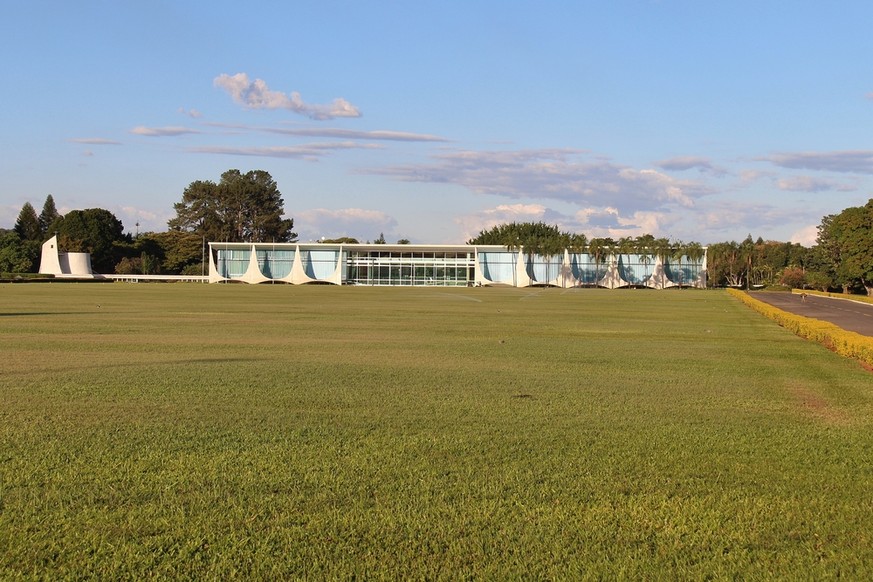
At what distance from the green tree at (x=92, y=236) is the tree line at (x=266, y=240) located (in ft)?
0.42

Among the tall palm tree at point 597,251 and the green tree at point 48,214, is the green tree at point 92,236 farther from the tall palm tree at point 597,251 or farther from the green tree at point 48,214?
the tall palm tree at point 597,251

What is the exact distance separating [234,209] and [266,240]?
695 cm

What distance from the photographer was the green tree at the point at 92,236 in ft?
372

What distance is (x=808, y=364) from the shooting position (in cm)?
1833

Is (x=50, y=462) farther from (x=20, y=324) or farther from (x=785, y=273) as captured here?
(x=785, y=273)

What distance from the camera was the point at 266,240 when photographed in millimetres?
141625

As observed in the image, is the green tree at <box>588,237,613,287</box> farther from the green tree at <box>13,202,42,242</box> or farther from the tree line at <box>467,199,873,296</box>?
the green tree at <box>13,202,42,242</box>

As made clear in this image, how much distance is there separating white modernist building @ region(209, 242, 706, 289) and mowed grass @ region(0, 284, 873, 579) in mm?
93353

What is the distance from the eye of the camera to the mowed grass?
18.0 feet

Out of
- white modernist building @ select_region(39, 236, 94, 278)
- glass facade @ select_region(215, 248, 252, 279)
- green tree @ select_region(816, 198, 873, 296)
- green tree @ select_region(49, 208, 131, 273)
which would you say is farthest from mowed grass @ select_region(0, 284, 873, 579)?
green tree @ select_region(49, 208, 131, 273)

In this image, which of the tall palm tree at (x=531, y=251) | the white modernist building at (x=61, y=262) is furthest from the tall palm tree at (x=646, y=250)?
the white modernist building at (x=61, y=262)

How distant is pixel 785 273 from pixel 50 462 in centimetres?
11068

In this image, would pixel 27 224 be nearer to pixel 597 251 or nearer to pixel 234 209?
pixel 234 209

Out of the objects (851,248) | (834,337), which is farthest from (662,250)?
(834,337)
